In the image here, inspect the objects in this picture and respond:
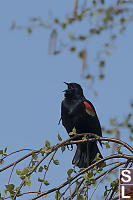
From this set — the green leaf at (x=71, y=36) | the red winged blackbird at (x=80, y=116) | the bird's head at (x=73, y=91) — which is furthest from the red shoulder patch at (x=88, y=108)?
the green leaf at (x=71, y=36)

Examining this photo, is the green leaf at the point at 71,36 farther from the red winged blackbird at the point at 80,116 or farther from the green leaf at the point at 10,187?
the green leaf at the point at 10,187

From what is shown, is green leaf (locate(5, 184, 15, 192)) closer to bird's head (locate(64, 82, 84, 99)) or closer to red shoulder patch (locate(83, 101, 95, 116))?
red shoulder patch (locate(83, 101, 95, 116))

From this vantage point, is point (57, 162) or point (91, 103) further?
point (91, 103)

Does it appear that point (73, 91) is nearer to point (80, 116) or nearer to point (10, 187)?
point (80, 116)

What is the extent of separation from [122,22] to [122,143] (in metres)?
3.12

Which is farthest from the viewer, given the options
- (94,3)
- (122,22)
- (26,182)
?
(122,22)

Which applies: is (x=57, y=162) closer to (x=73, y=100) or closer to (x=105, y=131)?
(x=73, y=100)

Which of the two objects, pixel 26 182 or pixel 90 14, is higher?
pixel 90 14

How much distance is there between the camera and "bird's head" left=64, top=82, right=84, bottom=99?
479 centimetres

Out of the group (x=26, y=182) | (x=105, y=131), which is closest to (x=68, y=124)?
(x=105, y=131)

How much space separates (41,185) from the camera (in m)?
2.92

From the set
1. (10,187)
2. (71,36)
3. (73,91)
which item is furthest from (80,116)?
(10,187)

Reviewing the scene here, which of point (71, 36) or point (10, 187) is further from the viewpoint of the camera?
point (71, 36)

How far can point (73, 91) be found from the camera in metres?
4.83
